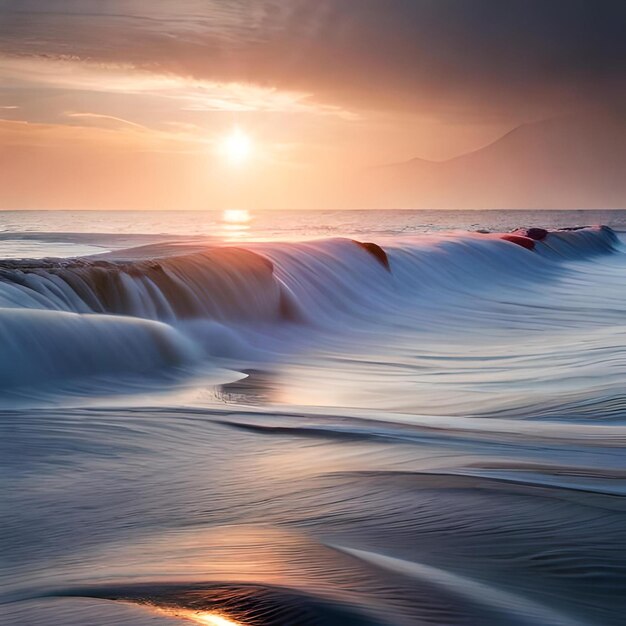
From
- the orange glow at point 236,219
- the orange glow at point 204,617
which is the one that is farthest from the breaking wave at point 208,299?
the orange glow at point 236,219

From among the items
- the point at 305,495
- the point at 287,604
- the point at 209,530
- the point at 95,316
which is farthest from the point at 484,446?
the point at 95,316

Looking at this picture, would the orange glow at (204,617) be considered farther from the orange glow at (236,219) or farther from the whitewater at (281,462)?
the orange glow at (236,219)

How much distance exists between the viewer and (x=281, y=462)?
168 inches

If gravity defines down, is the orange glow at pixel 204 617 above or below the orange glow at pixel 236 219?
below

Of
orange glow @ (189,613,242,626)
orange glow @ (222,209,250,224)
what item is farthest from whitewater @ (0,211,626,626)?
orange glow @ (222,209,250,224)

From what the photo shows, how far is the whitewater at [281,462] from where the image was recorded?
2615 millimetres

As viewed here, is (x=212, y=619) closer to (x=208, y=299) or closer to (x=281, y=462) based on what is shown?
(x=281, y=462)

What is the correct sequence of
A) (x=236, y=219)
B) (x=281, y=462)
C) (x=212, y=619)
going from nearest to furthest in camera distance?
(x=212, y=619) → (x=281, y=462) → (x=236, y=219)

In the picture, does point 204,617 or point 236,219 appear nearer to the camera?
point 204,617

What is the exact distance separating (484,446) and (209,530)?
186 centimetres

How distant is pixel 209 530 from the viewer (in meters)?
3.24

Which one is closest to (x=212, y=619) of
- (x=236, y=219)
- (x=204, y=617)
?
(x=204, y=617)

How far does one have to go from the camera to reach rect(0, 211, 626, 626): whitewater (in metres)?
2.62

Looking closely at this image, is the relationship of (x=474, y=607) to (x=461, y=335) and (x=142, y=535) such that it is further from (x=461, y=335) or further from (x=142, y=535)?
(x=461, y=335)
